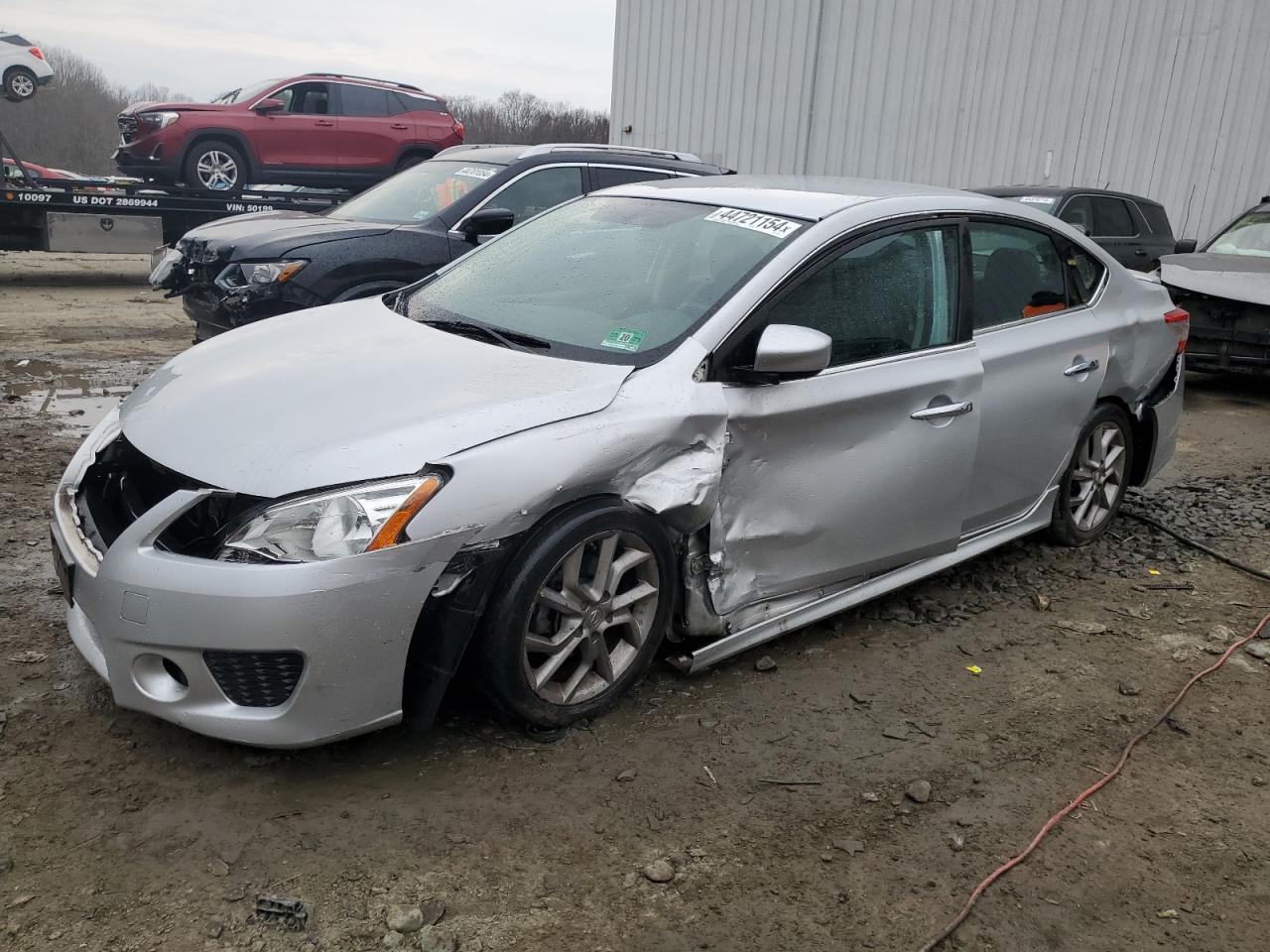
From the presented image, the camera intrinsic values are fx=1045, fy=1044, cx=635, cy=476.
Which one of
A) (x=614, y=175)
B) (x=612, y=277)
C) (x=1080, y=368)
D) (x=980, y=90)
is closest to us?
(x=612, y=277)

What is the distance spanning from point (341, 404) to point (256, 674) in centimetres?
77

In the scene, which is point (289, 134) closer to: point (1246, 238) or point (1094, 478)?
point (1246, 238)

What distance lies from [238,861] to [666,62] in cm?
1794

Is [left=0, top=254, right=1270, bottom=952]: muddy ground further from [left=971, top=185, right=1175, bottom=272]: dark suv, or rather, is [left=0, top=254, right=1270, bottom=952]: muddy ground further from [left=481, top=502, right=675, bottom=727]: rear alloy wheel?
[left=971, top=185, right=1175, bottom=272]: dark suv

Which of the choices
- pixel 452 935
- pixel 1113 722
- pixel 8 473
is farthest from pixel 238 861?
pixel 8 473

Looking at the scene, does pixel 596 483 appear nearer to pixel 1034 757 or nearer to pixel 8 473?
pixel 1034 757

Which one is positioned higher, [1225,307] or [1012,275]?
[1012,275]

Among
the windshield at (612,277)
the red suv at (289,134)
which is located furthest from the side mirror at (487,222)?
the red suv at (289,134)

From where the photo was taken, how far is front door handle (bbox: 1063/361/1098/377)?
13.9ft

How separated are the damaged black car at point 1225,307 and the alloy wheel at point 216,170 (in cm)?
1120

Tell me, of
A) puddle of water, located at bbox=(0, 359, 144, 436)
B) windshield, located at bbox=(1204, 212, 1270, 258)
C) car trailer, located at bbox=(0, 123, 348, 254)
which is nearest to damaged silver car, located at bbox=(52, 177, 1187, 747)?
puddle of water, located at bbox=(0, 359, 144, 436)

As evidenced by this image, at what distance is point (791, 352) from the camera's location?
9.93ft

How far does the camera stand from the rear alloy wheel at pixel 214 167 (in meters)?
13.5

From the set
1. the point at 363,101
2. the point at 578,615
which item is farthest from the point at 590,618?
the point at 363,101
